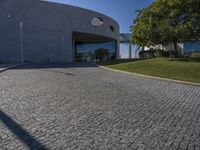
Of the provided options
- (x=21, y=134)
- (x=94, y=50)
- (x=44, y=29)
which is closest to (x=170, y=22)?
(x=21, y=134)

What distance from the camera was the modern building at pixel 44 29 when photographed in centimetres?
5100

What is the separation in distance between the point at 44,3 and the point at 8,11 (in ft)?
21.8

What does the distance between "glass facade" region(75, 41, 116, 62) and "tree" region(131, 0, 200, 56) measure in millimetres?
34101

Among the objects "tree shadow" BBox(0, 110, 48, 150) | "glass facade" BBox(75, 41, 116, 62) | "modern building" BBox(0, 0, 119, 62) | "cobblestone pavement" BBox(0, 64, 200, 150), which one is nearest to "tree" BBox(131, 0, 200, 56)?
"cobblestone pavement" BBox(0, 64, 200, 150)

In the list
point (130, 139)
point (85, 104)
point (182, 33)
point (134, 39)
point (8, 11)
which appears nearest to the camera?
point (130, 139)

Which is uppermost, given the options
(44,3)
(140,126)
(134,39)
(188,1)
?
(44,3)

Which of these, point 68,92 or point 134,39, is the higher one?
point 134,39

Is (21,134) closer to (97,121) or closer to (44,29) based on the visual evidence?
Answer: (97,121)

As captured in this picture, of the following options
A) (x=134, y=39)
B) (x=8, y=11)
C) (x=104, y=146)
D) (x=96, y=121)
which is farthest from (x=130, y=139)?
(x=8, y=11)

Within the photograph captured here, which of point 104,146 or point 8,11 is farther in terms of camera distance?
point 8,11

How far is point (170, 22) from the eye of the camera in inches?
1123

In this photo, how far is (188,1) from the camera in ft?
89.4

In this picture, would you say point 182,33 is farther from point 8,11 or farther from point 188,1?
point 8,11

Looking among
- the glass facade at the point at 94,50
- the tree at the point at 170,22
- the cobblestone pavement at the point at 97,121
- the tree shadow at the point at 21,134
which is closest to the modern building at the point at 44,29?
the glass facade at the point at 94,50
